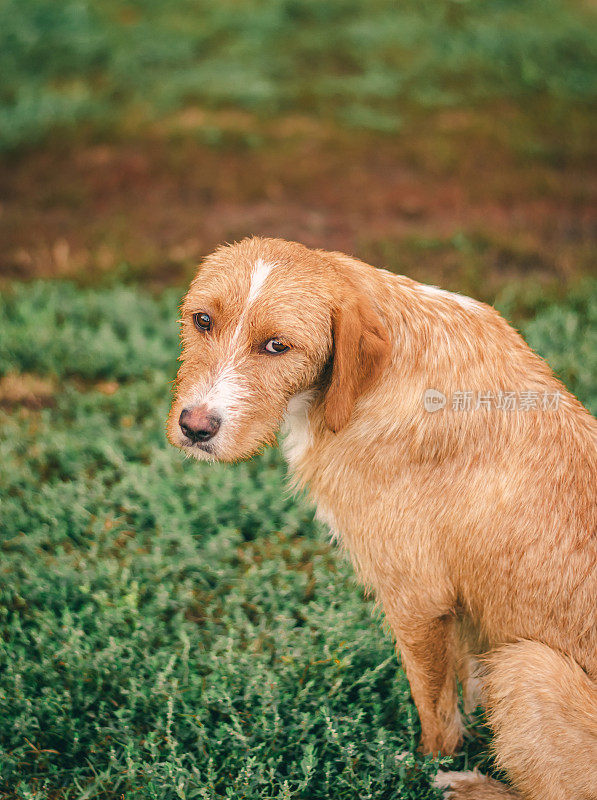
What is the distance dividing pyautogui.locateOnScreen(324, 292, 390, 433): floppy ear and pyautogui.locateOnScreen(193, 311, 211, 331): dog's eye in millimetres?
474

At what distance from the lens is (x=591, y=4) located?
38.0 feet

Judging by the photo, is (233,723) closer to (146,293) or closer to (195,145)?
(146,293)

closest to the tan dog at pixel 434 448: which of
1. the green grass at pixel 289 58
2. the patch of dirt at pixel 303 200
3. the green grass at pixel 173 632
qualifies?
the green grass at pixel 173 632

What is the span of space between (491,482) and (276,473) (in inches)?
82.0

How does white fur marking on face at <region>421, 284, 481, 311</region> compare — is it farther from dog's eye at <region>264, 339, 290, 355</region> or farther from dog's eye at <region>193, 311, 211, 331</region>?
dog's eye at <region>193, 311, 211, 331</region>

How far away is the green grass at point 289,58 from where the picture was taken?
959 cm

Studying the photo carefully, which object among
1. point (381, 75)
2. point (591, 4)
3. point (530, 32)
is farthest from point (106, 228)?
point (591, 4)

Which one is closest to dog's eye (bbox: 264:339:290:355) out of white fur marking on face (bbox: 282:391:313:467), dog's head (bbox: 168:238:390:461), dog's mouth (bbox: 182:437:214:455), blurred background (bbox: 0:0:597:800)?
dog's head (bbox: 168:238:390:461)

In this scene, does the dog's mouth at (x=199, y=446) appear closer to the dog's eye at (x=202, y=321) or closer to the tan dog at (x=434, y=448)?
the tan dog at (x=434, y=448)

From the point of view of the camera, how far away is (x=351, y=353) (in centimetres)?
244

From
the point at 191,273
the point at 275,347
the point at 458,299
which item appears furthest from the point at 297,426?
the point at 191,273

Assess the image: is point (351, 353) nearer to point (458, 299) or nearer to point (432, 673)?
point (458, 299)

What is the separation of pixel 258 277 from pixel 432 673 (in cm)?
166

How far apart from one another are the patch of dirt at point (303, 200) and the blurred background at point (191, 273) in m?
0.04
